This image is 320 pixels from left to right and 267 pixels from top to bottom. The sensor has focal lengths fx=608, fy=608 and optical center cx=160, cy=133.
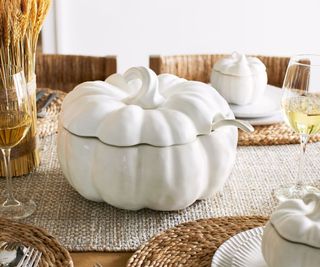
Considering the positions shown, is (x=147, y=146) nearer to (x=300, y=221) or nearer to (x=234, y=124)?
(x=234, y=124)

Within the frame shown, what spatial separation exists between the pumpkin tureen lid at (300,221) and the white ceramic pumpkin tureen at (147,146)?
0.80ft

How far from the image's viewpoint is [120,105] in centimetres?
101

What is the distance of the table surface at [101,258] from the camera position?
2.85 feet

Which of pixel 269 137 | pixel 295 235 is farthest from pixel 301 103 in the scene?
pixel 295 235

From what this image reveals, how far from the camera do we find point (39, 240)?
89 cm

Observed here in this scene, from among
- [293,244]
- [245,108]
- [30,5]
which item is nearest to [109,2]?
[245,108]

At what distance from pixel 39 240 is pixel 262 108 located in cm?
65

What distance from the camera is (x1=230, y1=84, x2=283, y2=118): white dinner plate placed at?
4.29 feet

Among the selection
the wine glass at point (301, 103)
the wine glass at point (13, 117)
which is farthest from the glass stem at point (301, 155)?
the wine glass at point (13, 117)

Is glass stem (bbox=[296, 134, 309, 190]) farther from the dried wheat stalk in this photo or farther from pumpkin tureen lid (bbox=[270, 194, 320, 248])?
the dried wheat stalk

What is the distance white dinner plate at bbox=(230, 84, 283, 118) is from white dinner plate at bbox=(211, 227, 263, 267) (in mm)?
452

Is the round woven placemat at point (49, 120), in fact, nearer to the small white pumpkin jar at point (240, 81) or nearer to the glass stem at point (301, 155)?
the small white pumpkin jar at point (240, 81)

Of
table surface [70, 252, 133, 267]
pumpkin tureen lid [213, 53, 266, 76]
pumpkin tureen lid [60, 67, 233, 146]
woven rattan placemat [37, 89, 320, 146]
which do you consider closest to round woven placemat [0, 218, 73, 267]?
table surface [70, 252, 133, 267]

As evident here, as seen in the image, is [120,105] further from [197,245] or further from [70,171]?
[197,245]
